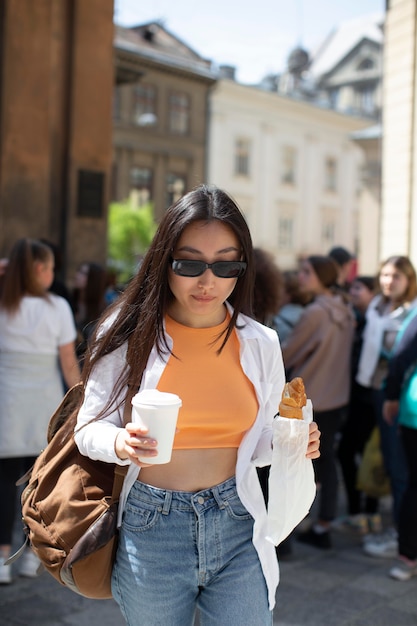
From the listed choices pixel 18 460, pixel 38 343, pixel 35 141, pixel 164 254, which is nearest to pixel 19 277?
pixel 38 343

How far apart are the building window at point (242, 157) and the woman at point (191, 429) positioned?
41.4 metres

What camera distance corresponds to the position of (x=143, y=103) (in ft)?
129

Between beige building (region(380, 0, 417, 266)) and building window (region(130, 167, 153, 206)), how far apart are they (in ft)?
101

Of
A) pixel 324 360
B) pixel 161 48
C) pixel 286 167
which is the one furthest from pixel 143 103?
pixel 324 360

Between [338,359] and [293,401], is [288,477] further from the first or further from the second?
[338,359]

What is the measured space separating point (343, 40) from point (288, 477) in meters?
64.3

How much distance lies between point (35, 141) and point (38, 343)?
14.4ft

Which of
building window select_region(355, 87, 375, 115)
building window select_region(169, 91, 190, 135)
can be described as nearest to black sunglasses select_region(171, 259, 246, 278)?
building window select_region(169, 91, 190, 135)

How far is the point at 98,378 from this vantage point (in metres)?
2.51

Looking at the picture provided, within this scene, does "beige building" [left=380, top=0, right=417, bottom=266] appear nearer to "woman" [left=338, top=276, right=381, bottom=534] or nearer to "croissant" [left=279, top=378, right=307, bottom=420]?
"woman" [left=338, top=276, right=381, bottom=534]

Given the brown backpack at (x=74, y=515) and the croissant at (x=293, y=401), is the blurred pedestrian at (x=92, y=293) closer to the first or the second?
the brown backpack at (x=74, y=515)

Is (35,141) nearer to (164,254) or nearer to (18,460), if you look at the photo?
(18,460)

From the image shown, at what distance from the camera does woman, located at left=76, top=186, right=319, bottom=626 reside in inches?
95.7

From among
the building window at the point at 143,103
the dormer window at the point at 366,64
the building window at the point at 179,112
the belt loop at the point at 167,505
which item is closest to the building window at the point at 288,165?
the building window at the point at 179,112
